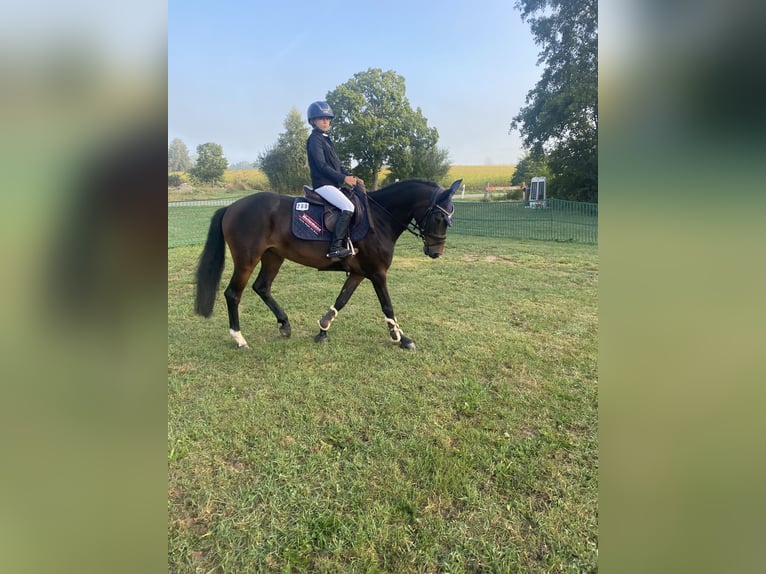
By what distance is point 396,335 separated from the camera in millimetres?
4617

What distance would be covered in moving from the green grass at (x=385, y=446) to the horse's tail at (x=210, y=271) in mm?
502

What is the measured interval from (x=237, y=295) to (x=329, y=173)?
188 cm

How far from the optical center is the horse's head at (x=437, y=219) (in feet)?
14.7

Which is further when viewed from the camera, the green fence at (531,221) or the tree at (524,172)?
the tree at (524,172)

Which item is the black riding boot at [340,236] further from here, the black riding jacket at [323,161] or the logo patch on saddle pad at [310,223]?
the black riding jacket at [323,161]

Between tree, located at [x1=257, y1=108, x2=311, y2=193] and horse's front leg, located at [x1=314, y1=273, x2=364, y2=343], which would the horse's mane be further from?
tree, located at [x1=257, y1=108, x2=311, y2=193]

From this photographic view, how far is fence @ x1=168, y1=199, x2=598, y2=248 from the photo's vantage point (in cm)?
1397

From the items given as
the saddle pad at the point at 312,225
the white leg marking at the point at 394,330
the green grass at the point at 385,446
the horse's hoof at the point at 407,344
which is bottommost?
the green grass at the point at 385,446

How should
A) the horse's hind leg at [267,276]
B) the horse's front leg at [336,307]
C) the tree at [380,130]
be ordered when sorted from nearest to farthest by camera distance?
1. the horse's front leg at [336,307]
2. the horse's hind leg at [267,276]
3. the tree at [380,130]

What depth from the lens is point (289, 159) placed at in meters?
33.4

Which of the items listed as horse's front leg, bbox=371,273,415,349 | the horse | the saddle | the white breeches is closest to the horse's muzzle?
the horse

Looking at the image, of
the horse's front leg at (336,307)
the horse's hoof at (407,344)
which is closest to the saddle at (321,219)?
the horse's front leg at (336,307)

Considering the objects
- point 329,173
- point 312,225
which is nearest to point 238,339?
point 312,225

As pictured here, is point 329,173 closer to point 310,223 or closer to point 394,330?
point 310,223
